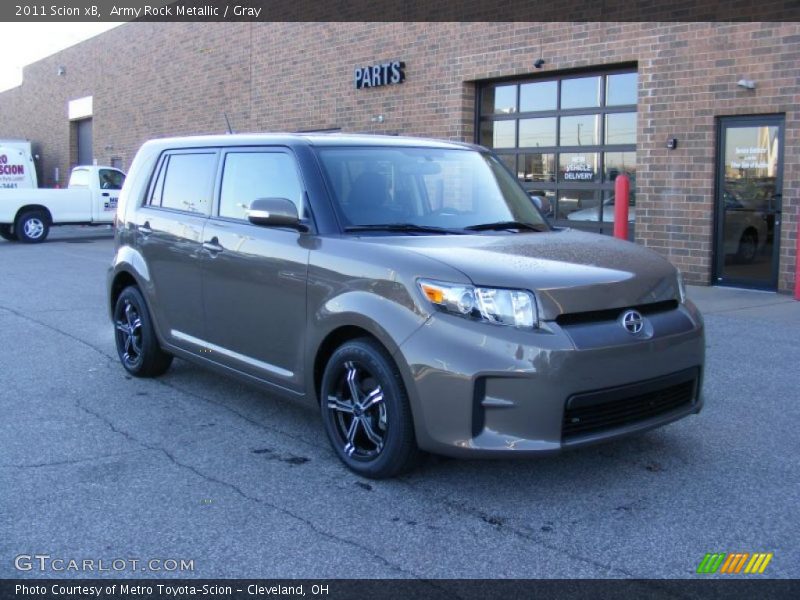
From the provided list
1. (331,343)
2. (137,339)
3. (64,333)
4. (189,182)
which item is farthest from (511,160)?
(331,343)

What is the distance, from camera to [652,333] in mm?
4395

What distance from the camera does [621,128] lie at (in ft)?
46.6

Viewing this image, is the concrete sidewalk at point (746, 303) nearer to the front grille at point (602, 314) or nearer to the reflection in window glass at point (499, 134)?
the reflection in window glass at point (499, 134)

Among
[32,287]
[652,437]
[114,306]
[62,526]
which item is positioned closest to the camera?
[62,526]

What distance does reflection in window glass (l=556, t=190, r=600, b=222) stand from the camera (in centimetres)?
1478

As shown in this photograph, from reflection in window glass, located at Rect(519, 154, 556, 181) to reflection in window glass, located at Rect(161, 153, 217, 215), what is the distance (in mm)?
9968

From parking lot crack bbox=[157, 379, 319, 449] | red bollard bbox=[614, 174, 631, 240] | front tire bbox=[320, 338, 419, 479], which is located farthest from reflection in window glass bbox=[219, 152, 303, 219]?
red bollard bbox=[614, 174, 631, 240]

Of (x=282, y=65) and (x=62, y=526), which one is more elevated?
(x=282, y=65)

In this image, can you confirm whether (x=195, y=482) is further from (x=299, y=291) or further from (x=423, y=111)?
(x=423, y=111)

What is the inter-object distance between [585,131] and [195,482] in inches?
459

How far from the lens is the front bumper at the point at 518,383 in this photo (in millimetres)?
4020

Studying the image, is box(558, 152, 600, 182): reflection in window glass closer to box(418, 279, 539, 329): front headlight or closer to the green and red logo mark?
box(418, 279, 539, 329): front headlight

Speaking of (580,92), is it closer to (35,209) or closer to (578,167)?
(578,167)

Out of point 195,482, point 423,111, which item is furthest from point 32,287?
point 195,482
